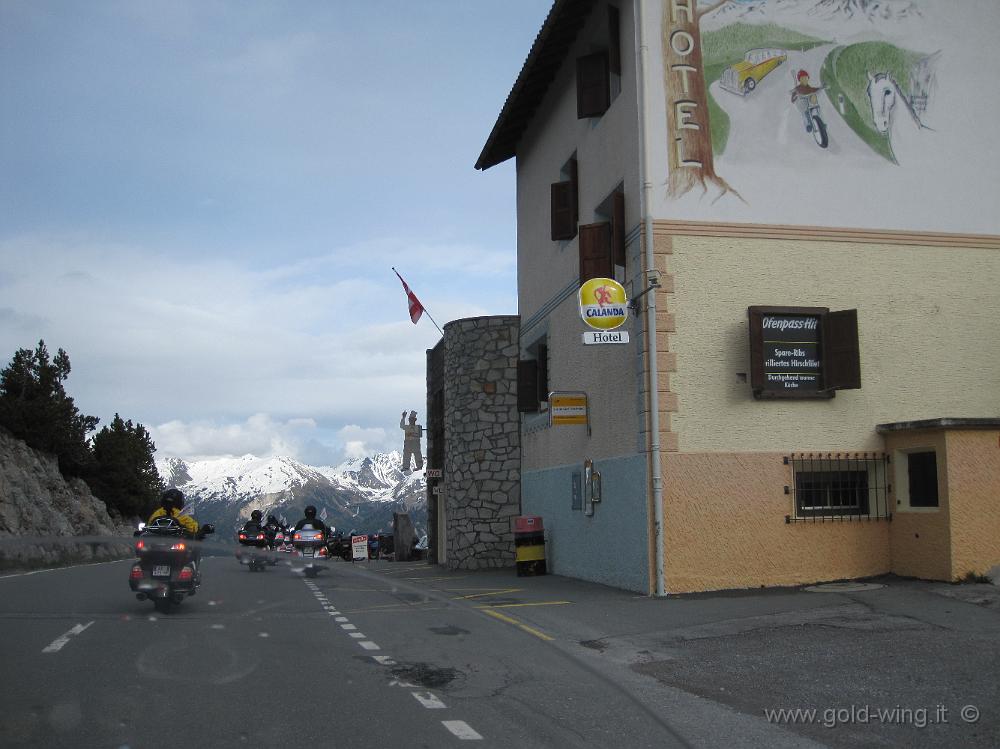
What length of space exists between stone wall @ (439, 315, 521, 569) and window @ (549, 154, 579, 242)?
5.48 m

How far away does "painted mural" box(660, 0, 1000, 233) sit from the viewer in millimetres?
17125

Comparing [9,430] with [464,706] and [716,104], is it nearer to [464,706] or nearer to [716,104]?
[716,104]

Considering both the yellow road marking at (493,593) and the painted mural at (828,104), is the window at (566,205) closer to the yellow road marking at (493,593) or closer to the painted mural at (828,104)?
the painted mural at (828,104)

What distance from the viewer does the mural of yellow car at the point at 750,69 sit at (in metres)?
17.3

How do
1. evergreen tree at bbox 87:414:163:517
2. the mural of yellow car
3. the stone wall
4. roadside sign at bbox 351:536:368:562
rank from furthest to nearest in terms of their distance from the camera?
1. evergreen tree at bbox 87:414:163:517
2. roadside sign at bbox 351:536:368:562
3. the stone wall
4. the mural of yellow car

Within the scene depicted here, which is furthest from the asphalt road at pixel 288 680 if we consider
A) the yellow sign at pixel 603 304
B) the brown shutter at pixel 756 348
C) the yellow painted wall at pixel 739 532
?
the brown shutter at pixel 756 348

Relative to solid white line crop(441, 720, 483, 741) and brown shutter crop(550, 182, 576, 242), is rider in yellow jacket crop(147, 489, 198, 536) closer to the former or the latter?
solid white line crop(441, 720, 483, 741)

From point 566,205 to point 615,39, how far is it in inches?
158

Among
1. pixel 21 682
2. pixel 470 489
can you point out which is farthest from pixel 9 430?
pixel 21 682

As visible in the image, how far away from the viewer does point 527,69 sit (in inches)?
876

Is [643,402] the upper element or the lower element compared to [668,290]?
lower

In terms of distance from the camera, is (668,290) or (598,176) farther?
(598,176)

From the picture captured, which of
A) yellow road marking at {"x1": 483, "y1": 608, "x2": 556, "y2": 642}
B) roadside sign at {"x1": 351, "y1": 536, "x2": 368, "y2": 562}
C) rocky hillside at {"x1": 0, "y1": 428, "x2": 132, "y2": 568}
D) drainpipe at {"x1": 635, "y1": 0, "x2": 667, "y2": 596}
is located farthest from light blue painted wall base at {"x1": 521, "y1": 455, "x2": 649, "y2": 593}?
roadside sign at {"x1": 351, "y1": 536, "x2": 368, "y2": 562}

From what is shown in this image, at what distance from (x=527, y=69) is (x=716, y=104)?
6.23 metres
